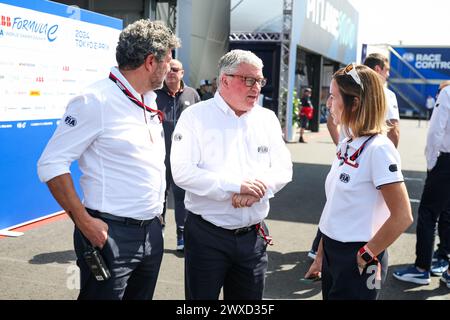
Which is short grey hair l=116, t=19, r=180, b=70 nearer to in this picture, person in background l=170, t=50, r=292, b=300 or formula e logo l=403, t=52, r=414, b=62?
person in background l=170, t=50, r=292, b=300

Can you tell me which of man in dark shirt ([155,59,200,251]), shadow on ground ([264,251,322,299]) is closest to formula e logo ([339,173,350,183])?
shadow on ground ([264,251,322,299])

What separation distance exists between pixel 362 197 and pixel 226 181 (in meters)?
0.65

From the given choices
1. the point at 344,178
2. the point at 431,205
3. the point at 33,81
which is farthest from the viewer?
the point at 33,81

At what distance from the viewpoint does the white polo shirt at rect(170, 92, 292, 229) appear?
245 cm

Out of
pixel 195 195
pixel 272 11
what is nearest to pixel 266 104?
pixel 272 11

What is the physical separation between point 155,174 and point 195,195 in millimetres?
295

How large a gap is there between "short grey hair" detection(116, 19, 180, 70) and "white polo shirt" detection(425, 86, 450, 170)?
300 cm

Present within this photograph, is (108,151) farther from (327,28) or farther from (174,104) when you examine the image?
(327,28)

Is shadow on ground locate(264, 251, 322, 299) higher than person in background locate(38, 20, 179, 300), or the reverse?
person in background locate(38, 20, 179, 300)

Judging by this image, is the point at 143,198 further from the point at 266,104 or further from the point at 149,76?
the point at 266,104

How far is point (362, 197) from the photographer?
2238 mm

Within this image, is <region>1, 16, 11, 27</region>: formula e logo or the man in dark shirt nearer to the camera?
the man in dark shirt

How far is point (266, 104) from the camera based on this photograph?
16.3 metres

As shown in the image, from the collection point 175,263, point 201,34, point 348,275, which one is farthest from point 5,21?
point 201,34
